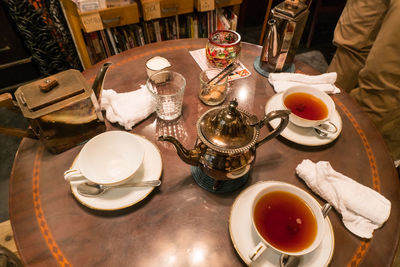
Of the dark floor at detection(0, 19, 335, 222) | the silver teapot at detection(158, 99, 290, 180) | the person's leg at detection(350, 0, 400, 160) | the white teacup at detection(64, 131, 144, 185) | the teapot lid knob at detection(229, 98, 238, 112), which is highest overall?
the teapot lid knob at detection(229, 98, 238, 112)

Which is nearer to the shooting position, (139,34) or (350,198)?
(350,198)

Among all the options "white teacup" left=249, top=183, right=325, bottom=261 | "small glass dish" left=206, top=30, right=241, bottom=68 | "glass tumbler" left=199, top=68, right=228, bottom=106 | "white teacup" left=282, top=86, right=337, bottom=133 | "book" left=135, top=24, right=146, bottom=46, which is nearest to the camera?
"white teacup" left=249, top=183, right=325, bottom=261

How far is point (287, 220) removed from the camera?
2.49 ft

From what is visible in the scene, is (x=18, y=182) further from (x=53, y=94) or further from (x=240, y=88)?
(x=240, y=88)

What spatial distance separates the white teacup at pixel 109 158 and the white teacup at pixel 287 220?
41 cm

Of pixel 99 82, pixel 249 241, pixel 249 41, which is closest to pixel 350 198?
pixel 249 241

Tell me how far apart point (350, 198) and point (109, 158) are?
0.81 metres

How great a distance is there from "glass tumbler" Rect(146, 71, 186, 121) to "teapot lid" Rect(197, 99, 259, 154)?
0.31 meters

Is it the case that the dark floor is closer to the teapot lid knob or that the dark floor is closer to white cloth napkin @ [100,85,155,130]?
white cloth napkin @ [100,85,155,130]

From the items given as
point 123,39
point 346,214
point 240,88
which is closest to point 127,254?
point 346,214

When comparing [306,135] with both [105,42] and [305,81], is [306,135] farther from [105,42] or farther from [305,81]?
[105,42]

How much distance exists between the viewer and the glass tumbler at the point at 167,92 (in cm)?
106

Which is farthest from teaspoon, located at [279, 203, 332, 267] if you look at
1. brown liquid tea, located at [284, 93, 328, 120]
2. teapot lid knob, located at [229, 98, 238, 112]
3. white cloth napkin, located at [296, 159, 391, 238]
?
brown liquid tea, located at [284, 93, 328, 120]

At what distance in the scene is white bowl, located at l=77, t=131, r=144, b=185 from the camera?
2.79 feet
